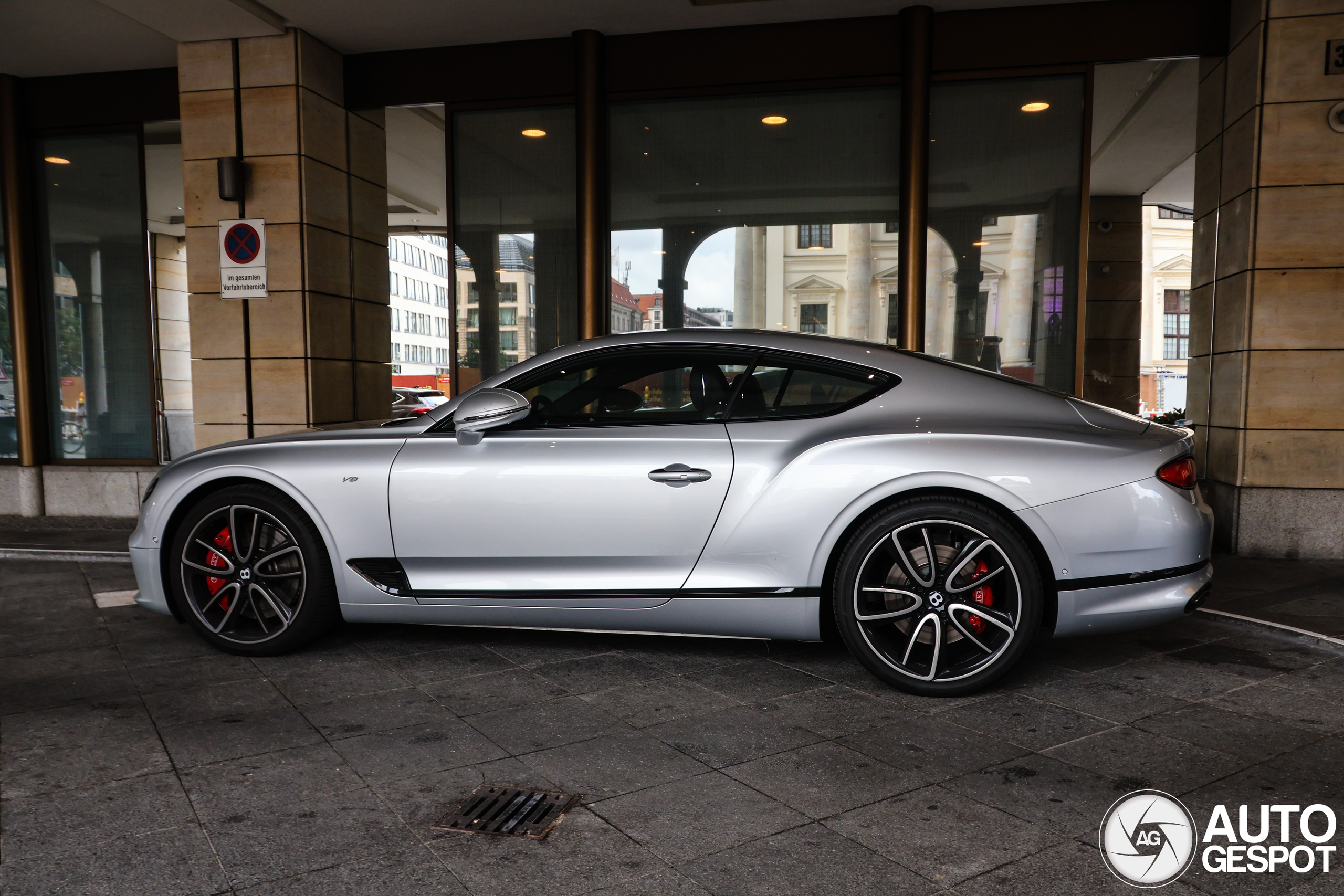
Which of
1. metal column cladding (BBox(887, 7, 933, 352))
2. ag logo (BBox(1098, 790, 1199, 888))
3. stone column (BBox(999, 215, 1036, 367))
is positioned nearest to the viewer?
ag logo (BBox(1098, 790, 1199, 888))

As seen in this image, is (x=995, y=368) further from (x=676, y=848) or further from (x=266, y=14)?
(x=266, y=14)

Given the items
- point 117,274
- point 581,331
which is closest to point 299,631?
point 581,331

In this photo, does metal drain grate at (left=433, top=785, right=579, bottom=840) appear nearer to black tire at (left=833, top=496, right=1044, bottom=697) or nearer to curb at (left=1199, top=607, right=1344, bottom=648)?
black tire at (left=833, top=496, right=1044, bottom=697)

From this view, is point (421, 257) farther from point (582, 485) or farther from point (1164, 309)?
point (1164, 309)

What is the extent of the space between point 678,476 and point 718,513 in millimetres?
212

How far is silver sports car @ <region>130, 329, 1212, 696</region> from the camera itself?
11.0 feet

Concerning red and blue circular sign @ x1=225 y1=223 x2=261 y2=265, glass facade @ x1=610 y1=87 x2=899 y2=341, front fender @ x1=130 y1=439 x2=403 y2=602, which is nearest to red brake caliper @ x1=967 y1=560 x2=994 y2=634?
front fender @ x1=130 y1=439 x2=403 y2=602

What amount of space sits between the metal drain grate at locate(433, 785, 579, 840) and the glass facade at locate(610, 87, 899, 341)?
213 inches

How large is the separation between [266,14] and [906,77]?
4.91m

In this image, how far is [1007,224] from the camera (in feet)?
23.5

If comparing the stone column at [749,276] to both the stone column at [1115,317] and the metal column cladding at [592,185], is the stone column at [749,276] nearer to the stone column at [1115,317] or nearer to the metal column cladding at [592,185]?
the metal column cladding at [592,185]

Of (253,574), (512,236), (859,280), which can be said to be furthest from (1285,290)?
(253,574)

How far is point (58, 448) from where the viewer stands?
8.84 meters

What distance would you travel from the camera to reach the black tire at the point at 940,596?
132 inches
